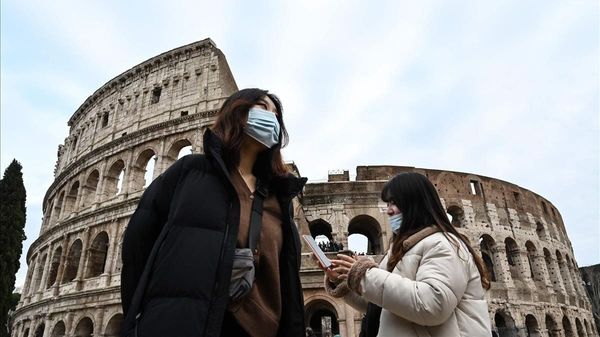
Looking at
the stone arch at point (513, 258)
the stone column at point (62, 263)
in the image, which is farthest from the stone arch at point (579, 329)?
the stone column at point (62, 263)

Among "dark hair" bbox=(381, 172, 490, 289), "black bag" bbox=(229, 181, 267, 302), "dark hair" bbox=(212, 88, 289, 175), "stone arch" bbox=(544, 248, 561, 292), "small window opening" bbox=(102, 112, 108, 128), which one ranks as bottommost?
"black bag" bbox=(229, 181, 267, 302)

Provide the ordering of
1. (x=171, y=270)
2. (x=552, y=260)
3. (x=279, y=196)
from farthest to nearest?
(x=552, y=260), (x=279, y=196), (x=171, y=270)

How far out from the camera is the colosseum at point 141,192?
1603 centimetres

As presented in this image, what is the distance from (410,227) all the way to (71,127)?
28.9m

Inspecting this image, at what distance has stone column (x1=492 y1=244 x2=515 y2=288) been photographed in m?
18.4

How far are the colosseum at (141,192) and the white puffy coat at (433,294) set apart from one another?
12.3 m

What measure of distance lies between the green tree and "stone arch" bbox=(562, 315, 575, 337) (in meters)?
27.2

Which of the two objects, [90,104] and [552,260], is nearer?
[552,260]

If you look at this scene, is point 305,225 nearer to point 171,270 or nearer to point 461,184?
point 461,184

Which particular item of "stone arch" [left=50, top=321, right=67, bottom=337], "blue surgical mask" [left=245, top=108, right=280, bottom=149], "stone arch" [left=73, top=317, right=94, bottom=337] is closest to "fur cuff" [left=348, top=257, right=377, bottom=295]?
"blue surgical mask" [left=245, top=108, right=280, bottom=149]

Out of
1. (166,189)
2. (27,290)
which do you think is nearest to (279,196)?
(166,189)

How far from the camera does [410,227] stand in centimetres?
221

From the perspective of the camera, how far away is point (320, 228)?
764 inches

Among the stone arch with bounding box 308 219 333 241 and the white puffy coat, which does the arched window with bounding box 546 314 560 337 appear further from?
the white puffy coat
